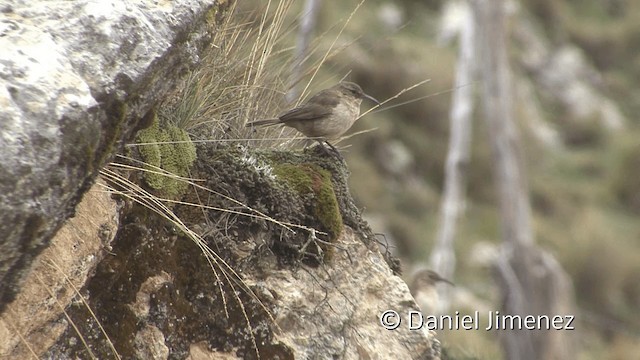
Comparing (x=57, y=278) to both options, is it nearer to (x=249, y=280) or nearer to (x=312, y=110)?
(x=249, y=280)

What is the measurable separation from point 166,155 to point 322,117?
50.4 inches

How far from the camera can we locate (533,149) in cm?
2206

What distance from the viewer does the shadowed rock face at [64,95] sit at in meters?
2.45

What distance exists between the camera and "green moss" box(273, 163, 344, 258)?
13.0 feet

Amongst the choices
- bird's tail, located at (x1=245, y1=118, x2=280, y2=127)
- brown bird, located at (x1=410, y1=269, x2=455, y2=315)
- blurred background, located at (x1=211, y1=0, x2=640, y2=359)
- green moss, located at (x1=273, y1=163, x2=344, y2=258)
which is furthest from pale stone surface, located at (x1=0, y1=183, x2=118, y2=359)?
blurred background, located at (x1=211, y1=0, x2=640, y2=359)

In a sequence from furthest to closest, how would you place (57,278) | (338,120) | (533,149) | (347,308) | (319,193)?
(533,149) < (338,120) < (319,193) < (347,308) < (57,278)

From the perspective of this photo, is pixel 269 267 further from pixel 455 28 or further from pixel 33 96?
pixel 455 28

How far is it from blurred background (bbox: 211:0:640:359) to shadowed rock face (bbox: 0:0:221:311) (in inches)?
396

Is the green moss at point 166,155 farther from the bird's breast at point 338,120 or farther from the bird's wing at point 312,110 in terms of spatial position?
the bird's breast at point 338,120

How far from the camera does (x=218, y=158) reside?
3885mm

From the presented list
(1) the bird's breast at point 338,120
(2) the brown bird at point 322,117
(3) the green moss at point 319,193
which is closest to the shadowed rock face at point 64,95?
(3) the green moss at point 319,193

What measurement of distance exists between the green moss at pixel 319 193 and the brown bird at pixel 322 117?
0.49 meters

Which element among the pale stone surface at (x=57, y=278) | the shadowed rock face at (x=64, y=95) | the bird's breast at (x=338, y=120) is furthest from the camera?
the bird's breast at (x=338, y=120)

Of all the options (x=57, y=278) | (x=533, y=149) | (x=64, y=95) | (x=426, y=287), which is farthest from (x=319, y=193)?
(x=533, y=149)
